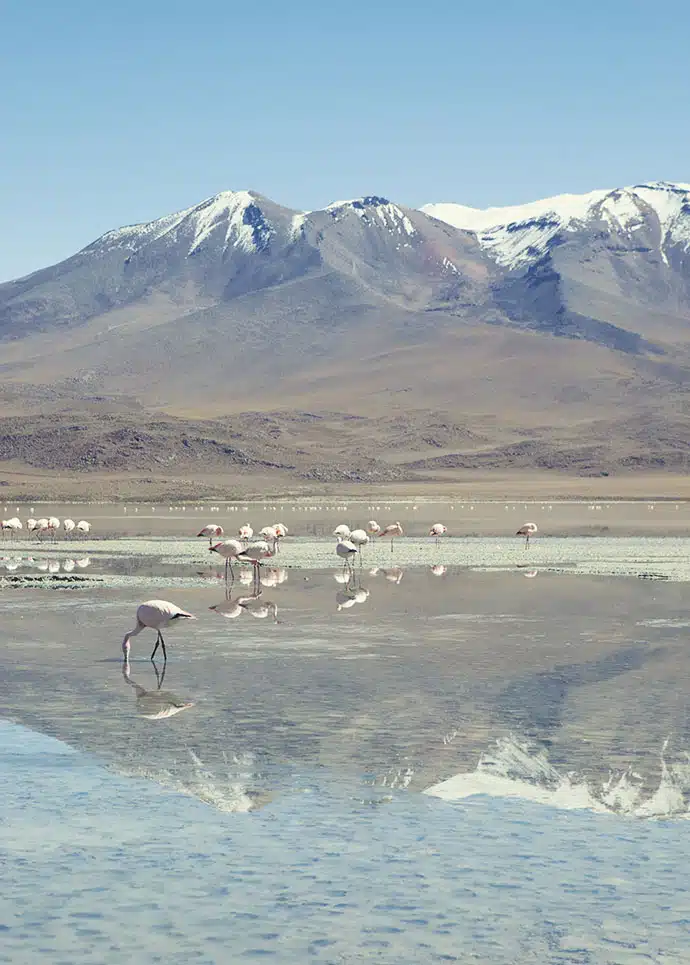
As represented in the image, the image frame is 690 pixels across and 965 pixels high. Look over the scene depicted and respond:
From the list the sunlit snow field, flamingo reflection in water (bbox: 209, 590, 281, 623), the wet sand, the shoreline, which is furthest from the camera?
the shoreline

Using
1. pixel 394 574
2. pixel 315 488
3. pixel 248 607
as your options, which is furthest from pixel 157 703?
pixel 315 488

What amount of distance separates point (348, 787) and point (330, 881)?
2.37 meters

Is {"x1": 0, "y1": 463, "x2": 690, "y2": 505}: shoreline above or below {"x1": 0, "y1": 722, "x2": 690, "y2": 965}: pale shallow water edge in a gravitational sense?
below

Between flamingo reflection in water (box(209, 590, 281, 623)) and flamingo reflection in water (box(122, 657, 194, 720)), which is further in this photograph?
flamingo reflection in water (box(209, 590, 281, 623))

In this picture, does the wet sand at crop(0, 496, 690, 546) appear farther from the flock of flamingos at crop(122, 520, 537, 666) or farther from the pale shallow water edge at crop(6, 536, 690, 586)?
the flock of flamingos at crop(122, 520, 537, 666)

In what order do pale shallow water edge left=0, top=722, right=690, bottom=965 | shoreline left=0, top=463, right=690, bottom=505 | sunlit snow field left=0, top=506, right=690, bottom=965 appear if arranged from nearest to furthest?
1. pale shallow water edge left=0, top=722, right=690, bottom=965
2. sunlit snow field left=0, top=506, right=690, bottom=965
3. shoreline left=0, top=463, right=690, bottom=505

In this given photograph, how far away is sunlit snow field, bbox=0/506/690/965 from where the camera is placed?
28.2 feet

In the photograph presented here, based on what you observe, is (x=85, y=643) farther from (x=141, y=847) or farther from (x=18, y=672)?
(x=141, y=847)

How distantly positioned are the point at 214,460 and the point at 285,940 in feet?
340

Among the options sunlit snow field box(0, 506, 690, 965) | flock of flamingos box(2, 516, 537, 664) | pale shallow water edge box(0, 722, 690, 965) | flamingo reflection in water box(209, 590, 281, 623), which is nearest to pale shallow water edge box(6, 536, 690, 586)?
flock of flamingos box(2, 516, 537, 664)

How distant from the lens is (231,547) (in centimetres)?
3181

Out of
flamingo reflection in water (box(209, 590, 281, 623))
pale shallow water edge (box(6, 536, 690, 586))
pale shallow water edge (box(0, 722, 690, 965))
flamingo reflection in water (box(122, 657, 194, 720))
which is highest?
pale shallow water edge (box(0, 722, 690, 965))

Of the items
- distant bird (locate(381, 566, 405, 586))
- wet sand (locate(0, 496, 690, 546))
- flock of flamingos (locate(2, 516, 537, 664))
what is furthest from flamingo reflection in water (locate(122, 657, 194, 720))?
wet sand (locate(0, 496, 690, 546))

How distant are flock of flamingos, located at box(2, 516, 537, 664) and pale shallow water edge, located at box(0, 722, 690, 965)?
6636mm
